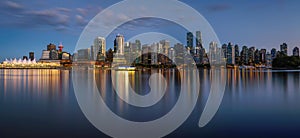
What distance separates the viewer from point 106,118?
920cm

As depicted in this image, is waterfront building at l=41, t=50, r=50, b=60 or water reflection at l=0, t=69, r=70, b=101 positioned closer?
water reflection at l=0, t=69, r=70, b=101

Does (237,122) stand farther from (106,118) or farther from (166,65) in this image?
(166,65)

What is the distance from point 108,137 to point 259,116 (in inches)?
225

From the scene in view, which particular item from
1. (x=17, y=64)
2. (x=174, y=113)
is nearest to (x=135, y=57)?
(x=17, y=64)

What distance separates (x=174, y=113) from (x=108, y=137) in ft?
12.5

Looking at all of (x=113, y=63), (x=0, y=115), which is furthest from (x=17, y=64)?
(x=0, y=115)

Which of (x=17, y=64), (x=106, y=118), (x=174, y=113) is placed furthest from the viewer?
(x=17, y=64)

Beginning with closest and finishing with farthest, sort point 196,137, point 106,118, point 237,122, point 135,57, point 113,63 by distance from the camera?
point 196,137 < point 237,122 < point 106,118 < point 135,57 < point 113,63

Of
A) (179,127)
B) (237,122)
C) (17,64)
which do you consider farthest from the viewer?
(17,64)

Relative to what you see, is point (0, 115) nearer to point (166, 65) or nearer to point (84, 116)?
point (84, 116)

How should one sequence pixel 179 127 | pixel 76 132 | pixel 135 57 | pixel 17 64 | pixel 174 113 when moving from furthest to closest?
pixel 17 64
pixel 135 57
pixel 174 113
pixel 179 127
pixel 76 132

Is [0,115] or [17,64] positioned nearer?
[0,115]

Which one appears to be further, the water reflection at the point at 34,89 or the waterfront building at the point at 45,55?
the waterfront building at the point at 45,55

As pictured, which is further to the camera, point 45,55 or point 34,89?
point 45,55
